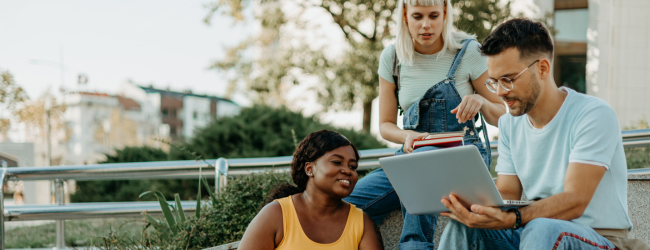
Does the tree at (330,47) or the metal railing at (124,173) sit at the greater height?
the tree at (330,47)

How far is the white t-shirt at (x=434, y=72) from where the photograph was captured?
3.12 meters

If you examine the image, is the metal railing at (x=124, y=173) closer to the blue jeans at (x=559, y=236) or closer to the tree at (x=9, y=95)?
the blue jeans at (x=559, y=236)

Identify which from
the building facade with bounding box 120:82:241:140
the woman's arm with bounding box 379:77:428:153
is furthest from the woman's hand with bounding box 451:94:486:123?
the building facade with bounding box 120:82:241:140

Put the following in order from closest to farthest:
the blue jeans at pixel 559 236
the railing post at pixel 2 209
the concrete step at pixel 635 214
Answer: the blue jeans at pixel 559 236
the concrete step at pixel 635 214
the railing post at pixel 2 209

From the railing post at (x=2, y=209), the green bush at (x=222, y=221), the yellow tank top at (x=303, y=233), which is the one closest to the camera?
the yellow tank top at (x=303, y=233)

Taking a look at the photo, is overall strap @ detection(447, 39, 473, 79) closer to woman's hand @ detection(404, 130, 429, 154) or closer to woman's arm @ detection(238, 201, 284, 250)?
woman's hand @ detection(404, 130, 429, 154)

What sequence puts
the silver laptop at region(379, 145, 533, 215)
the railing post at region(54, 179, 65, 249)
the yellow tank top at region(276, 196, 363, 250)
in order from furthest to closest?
the railing post at region(54, 179, 65, 249) < the yellow tank top at region(276, 196, 363, 250) < the silver laptop at region(379, 145, 533, 215)

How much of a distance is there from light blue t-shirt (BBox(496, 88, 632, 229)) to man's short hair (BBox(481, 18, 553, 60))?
0.25 metres

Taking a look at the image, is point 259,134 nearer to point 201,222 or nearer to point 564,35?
point 201,222

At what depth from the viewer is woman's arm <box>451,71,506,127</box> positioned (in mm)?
2773

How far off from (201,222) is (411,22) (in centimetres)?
194

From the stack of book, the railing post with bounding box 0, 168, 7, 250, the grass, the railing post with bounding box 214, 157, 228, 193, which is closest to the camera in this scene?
the stack of book

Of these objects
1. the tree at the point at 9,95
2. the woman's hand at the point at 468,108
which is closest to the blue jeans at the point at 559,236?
the woman's hand at the point at 468,108

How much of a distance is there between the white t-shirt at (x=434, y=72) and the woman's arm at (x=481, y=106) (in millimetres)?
56
